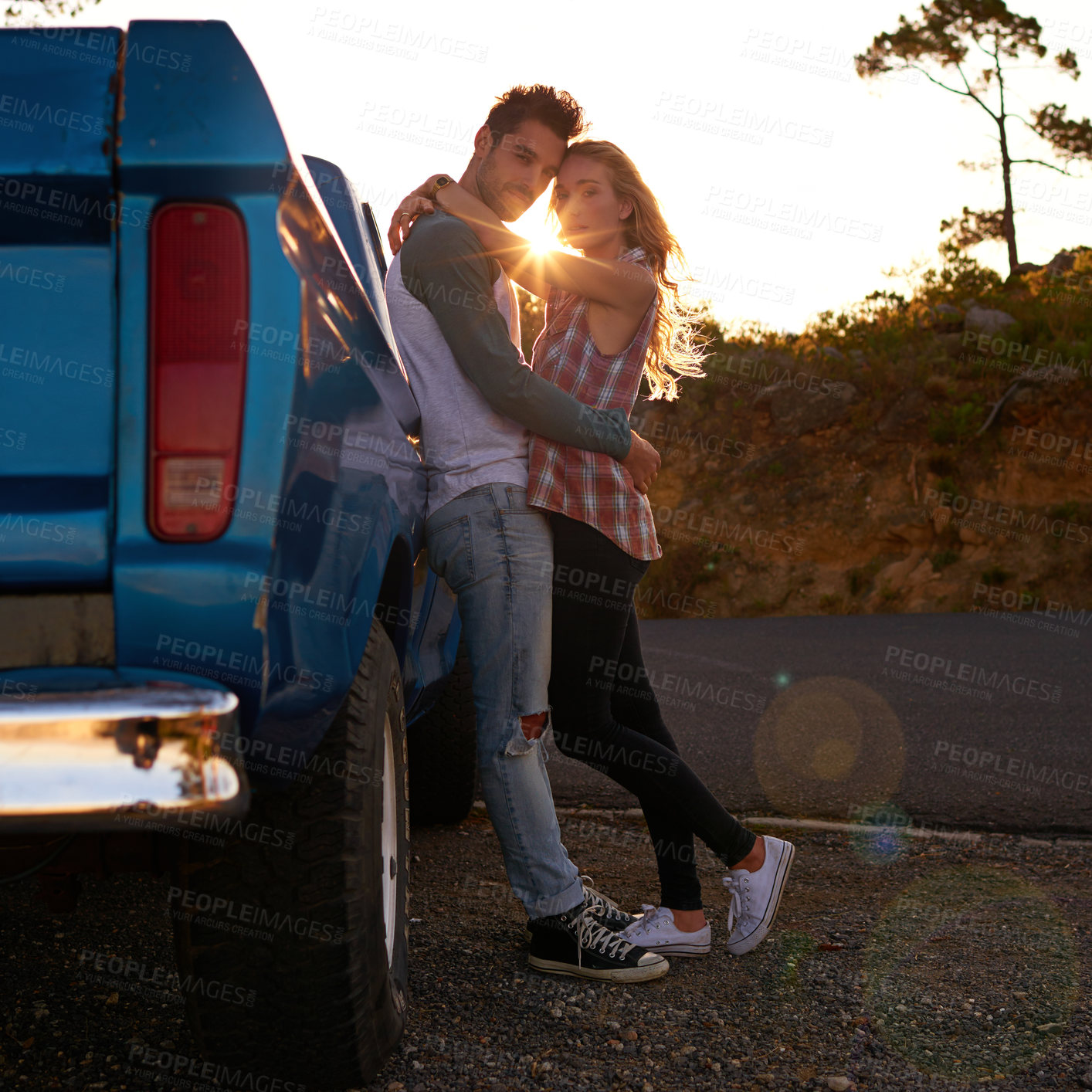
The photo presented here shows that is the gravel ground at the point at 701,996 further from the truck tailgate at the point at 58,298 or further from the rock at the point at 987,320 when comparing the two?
the rock at the point at 987,320

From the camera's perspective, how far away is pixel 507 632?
2471 millimetres

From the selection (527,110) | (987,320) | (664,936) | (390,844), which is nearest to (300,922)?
(390,844)

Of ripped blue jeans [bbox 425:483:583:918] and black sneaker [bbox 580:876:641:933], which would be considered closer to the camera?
ripped blue jeans [bbox 425:483:583:918]

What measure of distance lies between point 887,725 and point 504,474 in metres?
4.25

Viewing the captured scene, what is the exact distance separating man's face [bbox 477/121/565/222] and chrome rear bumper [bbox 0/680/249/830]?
1679 mm

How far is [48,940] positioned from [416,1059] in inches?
49.5

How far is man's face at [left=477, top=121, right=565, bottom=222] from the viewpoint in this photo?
8.81 ft

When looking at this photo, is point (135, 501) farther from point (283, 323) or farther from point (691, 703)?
point (691, 703)

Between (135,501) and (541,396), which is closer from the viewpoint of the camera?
(135,501)

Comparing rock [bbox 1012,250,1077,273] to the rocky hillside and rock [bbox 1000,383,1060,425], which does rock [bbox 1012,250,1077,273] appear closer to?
the rocky hillside

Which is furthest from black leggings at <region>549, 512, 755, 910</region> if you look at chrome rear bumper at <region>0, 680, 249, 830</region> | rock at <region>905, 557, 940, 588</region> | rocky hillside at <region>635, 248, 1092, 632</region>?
rock at <region>905, 557, 940, 588</region>

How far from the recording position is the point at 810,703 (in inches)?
269

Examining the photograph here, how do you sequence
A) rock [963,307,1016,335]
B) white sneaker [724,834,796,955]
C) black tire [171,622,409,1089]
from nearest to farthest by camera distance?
black tire [171,622,409,1089] → white sneaker [724,834,796,955] → rock [963,307,1016,335]

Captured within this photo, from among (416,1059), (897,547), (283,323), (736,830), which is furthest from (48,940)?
(897,547)
